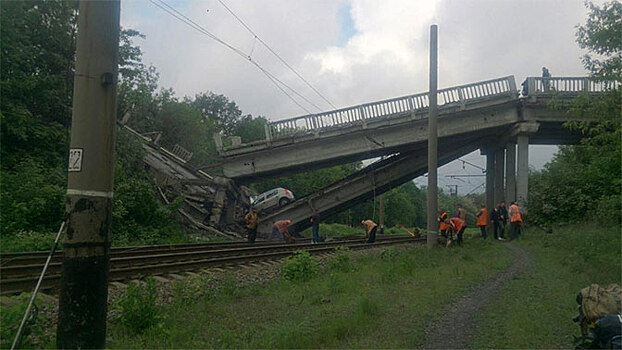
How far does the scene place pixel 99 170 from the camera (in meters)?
4.56

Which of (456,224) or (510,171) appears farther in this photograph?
(510,171)

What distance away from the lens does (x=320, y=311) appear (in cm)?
754

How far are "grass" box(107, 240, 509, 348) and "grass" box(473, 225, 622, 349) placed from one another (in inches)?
30.7

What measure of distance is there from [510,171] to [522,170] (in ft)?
3.85

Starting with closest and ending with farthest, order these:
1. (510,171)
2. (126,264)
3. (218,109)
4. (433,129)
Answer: (126,264)
(433,129)
(510,171)
(218,109)

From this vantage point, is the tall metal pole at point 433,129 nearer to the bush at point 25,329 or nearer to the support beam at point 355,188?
the support beam at point 355,188

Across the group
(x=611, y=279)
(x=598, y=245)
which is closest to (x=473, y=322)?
(x=611, y=279)

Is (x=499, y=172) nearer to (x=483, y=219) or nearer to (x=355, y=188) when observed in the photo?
(x=355, y=188)

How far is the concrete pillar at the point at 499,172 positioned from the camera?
30.0 metres

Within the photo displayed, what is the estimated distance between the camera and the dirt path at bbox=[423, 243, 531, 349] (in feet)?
19.5

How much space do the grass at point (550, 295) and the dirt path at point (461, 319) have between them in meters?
0.15

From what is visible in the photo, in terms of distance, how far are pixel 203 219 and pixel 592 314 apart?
81.0ft

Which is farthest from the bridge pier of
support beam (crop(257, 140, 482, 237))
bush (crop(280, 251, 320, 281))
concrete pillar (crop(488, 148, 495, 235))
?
bush (crop(280, 251, 320, 281))

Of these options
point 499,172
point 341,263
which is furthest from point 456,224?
point 499,172
